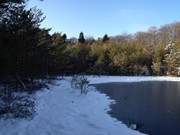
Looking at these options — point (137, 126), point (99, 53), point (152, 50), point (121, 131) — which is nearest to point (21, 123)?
point (121, 131)

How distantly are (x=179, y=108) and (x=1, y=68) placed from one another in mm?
9571

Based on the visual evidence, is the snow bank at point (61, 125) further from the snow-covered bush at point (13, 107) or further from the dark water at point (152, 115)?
the dark water at point (152, 115)

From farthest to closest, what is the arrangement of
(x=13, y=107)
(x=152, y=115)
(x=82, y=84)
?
(x=82, y=84)
(x=152, y=115)
(x=13, y=107)

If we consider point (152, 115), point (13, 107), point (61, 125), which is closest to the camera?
point (61, 125)

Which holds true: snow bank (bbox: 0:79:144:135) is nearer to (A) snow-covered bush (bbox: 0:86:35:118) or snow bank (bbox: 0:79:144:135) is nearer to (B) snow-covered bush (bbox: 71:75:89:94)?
(A) snow-covered bush (bbox: 0:86:35:118)

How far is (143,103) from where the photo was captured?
18.3 metres

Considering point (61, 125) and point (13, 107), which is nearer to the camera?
point (61, 125)

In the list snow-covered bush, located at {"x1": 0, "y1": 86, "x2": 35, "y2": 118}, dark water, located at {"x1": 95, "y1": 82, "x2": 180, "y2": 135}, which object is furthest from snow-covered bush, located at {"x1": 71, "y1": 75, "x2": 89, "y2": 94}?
snow-covered bush, located at {"x1": 0, "y1": 86, "x2": 35, "y2": 118}

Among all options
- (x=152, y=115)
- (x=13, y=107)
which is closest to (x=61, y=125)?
(x=13, y=107)

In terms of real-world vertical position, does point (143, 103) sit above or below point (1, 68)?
below

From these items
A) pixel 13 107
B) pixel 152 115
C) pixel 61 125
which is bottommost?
pixel 152 115

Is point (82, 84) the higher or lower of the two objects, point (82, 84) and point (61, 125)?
the higher

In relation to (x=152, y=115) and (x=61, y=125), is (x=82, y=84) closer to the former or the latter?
(x=152, y=115)

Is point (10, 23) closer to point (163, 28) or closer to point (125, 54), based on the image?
point (125, 54)
